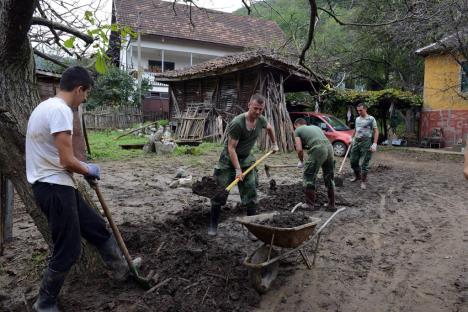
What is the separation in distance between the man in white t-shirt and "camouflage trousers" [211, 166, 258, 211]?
7.42 ft

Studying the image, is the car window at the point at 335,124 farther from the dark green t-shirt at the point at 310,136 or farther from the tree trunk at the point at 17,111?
the tree trunk at the point at 17,111

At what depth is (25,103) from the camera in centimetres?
348

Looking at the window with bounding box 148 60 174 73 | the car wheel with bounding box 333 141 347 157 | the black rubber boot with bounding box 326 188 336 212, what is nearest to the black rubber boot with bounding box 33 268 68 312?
the black rubber boot with bounding box 326 188 336 212

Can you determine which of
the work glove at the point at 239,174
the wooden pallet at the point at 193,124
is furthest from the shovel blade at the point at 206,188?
the wooden pallet at the point at 193,124

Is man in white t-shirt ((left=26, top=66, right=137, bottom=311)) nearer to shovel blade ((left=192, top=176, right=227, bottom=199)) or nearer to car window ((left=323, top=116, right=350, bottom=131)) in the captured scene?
shovel blade ((left=192, top=176, right=227, bottom=199))

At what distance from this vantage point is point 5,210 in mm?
4348

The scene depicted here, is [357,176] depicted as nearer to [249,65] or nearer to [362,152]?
[362,152]

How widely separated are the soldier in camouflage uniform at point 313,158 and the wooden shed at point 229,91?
637cm

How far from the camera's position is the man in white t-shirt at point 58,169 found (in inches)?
105

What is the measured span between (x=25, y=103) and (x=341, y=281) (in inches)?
136

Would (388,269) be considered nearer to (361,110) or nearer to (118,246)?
(118,246)

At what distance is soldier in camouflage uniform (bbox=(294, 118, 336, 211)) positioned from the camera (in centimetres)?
621

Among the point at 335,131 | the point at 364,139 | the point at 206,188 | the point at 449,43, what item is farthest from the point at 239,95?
the point at 206,188

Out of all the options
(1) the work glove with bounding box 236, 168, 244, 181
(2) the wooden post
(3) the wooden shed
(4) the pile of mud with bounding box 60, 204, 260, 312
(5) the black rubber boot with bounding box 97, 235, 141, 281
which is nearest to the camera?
(4) the pile of mud with bounding box 60, 204, 260, 312
